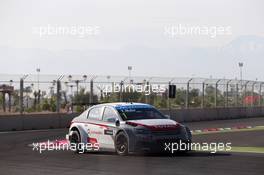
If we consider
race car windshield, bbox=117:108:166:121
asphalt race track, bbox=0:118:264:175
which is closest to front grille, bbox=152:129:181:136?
asphalt race track, bbox=0:118:264:175

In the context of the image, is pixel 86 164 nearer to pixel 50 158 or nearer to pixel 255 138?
pixel 50 158

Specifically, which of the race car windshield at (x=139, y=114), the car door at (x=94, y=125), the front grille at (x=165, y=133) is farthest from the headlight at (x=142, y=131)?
the car door at (x=94, y=125)

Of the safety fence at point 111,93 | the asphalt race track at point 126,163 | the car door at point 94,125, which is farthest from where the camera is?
the safety fence at point 111,93

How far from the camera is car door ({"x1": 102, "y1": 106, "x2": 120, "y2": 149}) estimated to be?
14.8m

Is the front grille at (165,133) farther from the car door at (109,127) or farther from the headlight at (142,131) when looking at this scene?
the car door at (109,127)

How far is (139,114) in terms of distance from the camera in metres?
15.0

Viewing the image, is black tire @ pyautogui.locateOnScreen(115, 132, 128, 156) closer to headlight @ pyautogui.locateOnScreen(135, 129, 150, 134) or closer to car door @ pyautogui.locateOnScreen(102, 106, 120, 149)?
car door @ pyautogui.locateOnScreen(102, 106, 120, 149)

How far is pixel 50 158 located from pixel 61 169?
8.24 ft

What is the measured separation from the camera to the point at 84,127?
15.9 meters

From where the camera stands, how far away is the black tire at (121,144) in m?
14.3

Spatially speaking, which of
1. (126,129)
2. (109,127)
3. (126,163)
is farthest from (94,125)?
(126,163)

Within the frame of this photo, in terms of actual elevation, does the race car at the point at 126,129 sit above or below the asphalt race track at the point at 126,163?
above

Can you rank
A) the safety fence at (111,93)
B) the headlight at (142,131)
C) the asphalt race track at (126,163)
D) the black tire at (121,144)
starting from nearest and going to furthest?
the asphalt race track at (126,163), the headlight at (142,131), the black tire at (121,144), the safety fence at (111,93)

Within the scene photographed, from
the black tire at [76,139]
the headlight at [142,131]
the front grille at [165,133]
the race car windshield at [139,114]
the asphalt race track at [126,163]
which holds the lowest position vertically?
the asphalt race track at [126,163]
